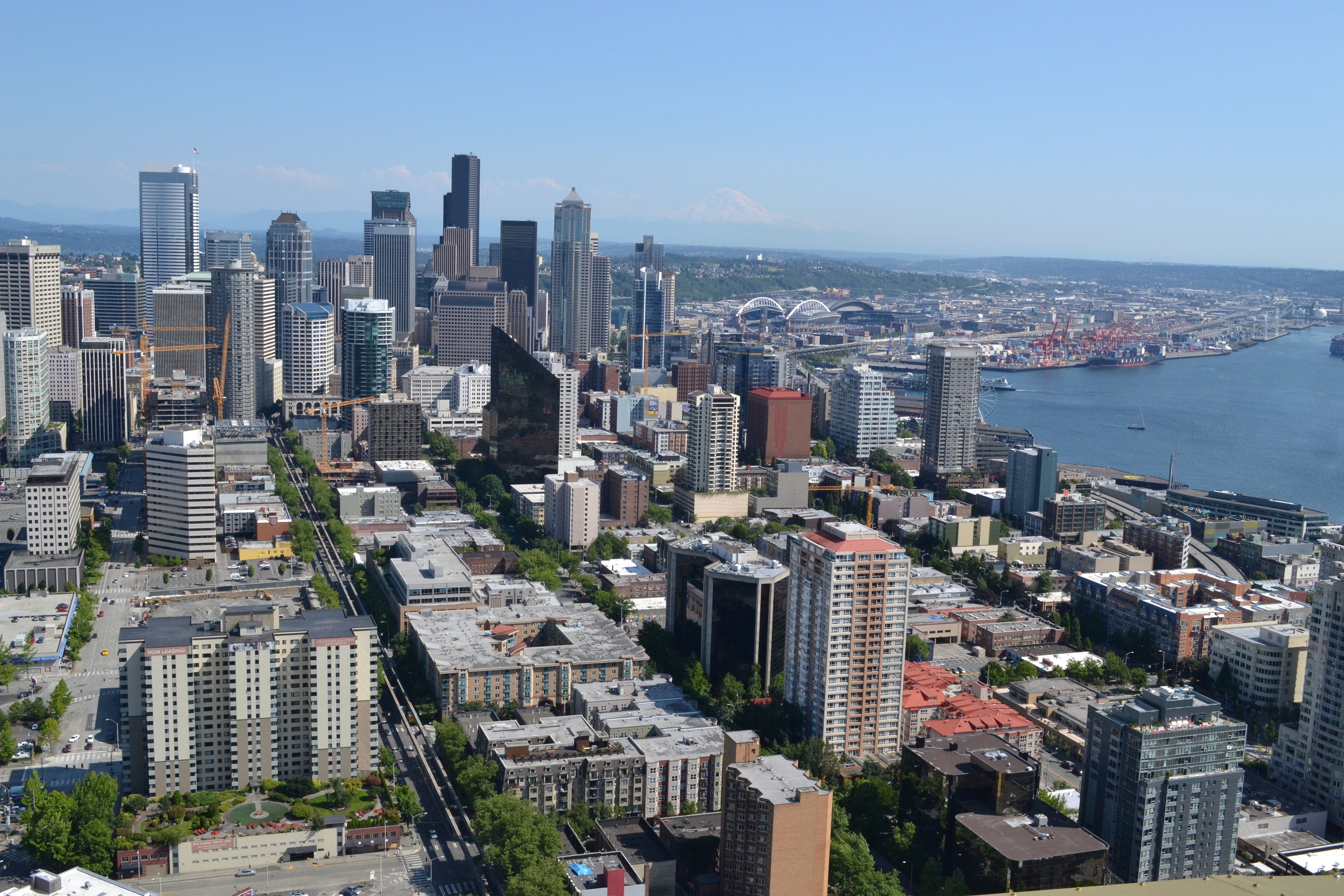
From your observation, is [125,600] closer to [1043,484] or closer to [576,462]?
[576,462]

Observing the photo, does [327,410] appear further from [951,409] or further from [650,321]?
[650,321]

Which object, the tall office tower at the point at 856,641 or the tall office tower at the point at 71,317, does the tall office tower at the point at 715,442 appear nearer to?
the tall office tower at the point at 856,641

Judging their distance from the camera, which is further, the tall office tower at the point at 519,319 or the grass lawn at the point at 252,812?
the tall office tower at the point at 519,319

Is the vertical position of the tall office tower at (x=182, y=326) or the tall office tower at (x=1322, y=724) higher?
the tall office tower at (x=182, y=326)

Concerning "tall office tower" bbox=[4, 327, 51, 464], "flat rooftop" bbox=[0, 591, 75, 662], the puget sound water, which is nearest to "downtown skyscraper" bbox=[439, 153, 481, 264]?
the puget sound water

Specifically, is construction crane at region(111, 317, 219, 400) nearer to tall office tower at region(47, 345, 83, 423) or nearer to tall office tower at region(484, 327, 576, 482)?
tall office tower at region(47, 345, 83, 423)

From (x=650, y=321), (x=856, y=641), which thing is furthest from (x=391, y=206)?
(x=856, y=641)

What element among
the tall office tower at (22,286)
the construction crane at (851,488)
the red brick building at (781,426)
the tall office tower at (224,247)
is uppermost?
the tall office tower at (224,247)

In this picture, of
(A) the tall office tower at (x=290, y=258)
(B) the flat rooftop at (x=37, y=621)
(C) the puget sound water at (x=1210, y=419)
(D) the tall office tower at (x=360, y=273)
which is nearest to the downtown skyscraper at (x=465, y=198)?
(D) the tall office tower at (x=360, y=273)
